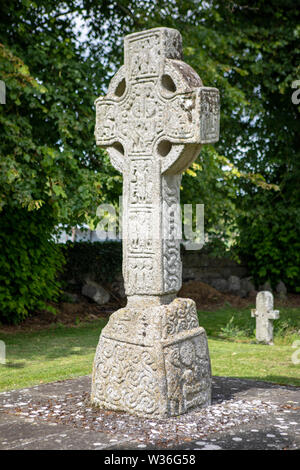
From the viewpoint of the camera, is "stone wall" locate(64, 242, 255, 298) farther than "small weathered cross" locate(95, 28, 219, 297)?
Yes

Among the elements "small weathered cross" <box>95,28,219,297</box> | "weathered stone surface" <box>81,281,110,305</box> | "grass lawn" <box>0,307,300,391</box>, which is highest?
"small weathered cross" <box>95,28,219,297</box>

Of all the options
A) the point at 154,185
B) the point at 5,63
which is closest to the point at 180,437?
the point at 154,185

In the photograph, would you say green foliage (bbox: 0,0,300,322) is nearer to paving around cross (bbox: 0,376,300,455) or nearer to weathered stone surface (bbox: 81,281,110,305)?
weathered stone surface (bbox: 81,281,110,305)

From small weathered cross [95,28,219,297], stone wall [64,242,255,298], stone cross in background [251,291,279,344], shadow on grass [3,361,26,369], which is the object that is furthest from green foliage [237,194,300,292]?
small weathered cross [95,28,219,297]

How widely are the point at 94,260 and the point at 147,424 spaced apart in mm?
8470

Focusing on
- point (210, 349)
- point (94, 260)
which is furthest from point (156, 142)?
point (94, 260)

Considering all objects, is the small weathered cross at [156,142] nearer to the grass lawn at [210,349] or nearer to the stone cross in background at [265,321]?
the grass lawn at [210,349]

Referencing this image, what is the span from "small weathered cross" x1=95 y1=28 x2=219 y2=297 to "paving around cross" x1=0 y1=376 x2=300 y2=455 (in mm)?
1019

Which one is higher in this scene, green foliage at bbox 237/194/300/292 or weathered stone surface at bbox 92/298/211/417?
green foliage at bbox 237/194/300/292

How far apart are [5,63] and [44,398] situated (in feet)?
15.4

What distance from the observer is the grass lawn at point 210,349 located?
6992 millimetres

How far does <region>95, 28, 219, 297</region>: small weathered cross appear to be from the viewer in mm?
4867

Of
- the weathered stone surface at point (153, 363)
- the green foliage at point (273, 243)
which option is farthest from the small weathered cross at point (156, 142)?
the green foliage at point (273, 243)

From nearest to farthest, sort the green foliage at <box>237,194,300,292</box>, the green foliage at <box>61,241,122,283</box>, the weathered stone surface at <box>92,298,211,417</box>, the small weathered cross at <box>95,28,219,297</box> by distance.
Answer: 1. the weathered stone surface at <box>92,298,211,417</box>
2. the small weathered cross at <box>95,28,219,297</box>
3. the green foliage at <box>61,241,122,283</box>
4. the green foliage at <box>237,194,300,292</box>
